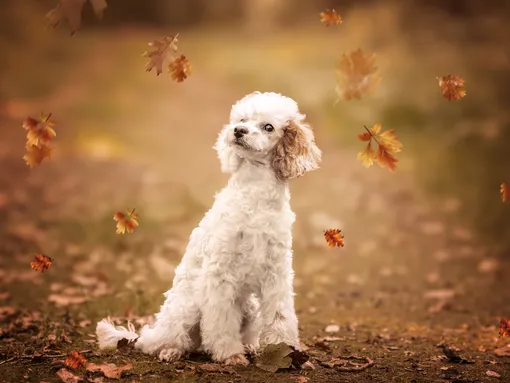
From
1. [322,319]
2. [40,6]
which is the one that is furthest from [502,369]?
[40,6]

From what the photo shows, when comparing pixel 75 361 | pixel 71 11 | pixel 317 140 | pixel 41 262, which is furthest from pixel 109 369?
pixel 317 140

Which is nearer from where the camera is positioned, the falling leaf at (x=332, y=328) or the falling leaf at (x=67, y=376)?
the falling leaf at (x=67, y=376)

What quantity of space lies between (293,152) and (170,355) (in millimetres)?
1597

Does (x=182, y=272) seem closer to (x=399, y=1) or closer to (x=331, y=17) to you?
(x=331, y=17)

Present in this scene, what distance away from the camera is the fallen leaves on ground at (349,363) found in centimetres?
437

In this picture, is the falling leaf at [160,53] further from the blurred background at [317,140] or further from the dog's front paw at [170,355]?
the dog's front paw at [170,355]

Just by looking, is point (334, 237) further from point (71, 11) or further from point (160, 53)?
point (71, 11)

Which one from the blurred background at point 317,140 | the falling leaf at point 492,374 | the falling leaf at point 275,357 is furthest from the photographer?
the blurred background at point 317,140

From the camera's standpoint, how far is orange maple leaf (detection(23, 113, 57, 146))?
3.95 metres

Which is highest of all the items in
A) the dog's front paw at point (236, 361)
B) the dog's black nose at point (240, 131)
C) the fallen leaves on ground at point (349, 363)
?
the dog's black nose at point (240, 131)

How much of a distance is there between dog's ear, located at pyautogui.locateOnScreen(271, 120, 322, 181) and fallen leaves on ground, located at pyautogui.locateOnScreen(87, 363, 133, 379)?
1608 mm

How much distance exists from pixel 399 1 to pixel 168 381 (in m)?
15.9

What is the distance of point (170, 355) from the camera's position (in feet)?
14.0

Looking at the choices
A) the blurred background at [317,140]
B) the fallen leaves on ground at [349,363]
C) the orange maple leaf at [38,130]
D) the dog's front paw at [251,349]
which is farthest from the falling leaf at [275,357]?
the orange maple leaf at [38,130]
